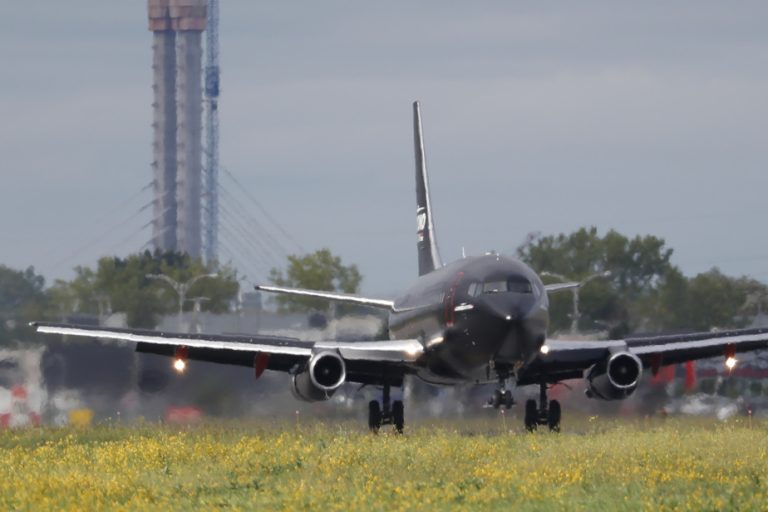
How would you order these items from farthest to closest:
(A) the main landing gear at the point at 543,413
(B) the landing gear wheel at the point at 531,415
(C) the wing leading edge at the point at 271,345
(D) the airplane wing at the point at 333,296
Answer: (D) the airplane wing at the point at 333,296 → (B) the landing gear wheel at the point at 531,415 → (A) the main landing gear at the point at 543,413 → (C) the wing leading edge at the point at 271,345

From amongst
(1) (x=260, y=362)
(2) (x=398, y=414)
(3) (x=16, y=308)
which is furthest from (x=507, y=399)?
(3) (x=16, y=308)

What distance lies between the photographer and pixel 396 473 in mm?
26797

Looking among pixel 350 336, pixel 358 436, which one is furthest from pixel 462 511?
pixel 350 336

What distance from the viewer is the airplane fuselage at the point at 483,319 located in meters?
39.1

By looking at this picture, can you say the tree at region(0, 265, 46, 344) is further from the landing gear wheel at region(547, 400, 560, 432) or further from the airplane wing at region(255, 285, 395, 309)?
the landing gear wheel at region(547, 400, 560, 432)

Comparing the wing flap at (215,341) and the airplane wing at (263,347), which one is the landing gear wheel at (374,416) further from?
the wing flap at (215,341)

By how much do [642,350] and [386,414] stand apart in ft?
21.8

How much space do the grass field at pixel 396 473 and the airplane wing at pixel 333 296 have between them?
6.95 m

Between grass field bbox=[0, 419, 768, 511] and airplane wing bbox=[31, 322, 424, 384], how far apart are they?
364 centimetres

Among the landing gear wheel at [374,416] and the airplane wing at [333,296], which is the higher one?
the airplane wing at [333,296]

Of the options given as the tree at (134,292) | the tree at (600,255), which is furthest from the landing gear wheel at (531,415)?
the tree at (600,255)

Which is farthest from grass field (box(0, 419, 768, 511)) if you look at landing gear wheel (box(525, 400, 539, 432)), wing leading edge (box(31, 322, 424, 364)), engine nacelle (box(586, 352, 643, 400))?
landing gear wheel (box(525, 400, 539, 432))

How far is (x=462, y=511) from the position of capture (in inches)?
819

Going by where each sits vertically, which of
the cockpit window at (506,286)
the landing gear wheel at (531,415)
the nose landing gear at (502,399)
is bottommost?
the landing gear wheel at (531,415)
